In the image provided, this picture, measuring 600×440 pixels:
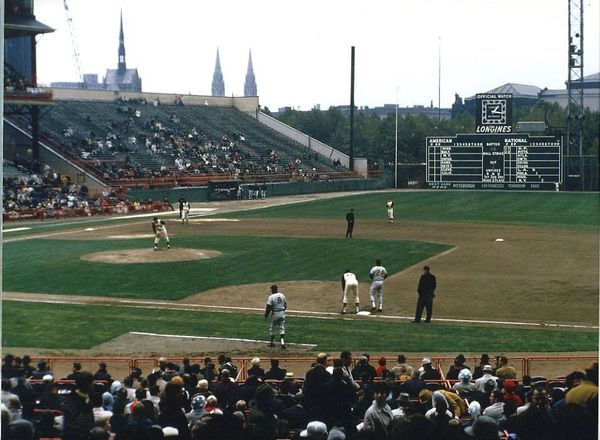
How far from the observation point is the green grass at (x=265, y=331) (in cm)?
1878

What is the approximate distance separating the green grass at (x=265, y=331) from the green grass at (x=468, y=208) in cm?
2725

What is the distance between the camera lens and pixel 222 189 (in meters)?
67.8

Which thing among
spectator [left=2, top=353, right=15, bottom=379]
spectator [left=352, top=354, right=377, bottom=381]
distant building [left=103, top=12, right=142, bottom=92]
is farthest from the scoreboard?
distant building [left=103, top=12, right=142, bottom=92]

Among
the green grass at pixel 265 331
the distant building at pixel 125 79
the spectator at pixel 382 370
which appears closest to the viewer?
the spectator at pixel 382 370

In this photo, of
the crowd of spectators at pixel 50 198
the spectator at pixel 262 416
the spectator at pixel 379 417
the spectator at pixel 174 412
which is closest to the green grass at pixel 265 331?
the spectator at pixel 262 416

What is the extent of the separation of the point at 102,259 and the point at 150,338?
13.0 meters

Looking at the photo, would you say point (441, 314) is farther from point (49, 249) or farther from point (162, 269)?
point (49, 249)

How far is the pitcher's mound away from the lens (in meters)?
31.8

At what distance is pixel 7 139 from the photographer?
5938 cm

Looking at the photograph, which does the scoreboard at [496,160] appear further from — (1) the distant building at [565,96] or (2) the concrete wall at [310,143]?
(2) the concrete wall at [310,143]

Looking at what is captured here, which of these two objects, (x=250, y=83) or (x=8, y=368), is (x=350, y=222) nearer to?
(x=8, y=368)

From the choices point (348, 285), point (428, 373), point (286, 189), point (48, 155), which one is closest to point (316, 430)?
point (428, 373)

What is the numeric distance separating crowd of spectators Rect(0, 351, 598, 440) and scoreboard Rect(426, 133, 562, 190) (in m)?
61.2

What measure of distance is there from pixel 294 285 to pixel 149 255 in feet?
28.6
